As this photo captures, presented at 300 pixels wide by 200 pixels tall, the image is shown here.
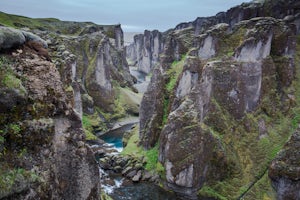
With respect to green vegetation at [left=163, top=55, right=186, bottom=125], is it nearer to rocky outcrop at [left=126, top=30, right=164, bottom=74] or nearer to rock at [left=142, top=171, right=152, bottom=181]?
rock at [left=142, top=171, right=152, bottom=181]

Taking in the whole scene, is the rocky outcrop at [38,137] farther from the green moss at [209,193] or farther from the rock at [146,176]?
the rock at [146,176]

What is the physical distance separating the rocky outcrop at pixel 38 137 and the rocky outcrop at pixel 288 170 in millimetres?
18009

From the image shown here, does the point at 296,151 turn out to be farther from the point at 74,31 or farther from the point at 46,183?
the point at 74,31

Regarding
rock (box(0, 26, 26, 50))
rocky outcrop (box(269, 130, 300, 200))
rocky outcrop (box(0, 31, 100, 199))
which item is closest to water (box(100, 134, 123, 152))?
rocky outcrop (box(269, 130, 300, 200))

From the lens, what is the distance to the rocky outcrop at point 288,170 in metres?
24.7

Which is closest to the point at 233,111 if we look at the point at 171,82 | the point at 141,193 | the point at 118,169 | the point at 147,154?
the point at 171,82

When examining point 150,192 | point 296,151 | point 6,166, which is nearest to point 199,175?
point 150,192

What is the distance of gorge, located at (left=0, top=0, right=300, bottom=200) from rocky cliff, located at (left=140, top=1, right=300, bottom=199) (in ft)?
0.41

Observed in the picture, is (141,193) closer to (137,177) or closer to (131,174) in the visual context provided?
(137,177)

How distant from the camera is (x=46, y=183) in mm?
12312

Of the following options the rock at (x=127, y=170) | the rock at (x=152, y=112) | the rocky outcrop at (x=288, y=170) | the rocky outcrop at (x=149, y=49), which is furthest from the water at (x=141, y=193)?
the rocky outcrop at (x=149, y=49)

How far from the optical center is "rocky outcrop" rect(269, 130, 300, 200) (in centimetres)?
2472

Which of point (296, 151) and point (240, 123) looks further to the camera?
point (240, 123)

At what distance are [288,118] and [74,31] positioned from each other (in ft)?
247
